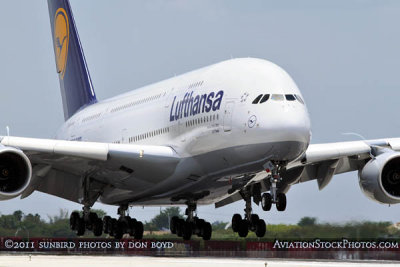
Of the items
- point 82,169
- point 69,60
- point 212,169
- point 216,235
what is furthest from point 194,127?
point 69,60

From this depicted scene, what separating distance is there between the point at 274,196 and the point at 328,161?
6.90 metres

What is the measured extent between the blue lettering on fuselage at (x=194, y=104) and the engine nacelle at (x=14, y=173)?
5119mm

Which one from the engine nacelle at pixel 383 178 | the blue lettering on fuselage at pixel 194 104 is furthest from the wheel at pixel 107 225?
the engine nacelle at pixel 383 178

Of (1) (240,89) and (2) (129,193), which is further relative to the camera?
(2) (129,193)

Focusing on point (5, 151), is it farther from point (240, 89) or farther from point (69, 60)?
point (69, 60)

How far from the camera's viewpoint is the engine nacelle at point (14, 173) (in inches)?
1178

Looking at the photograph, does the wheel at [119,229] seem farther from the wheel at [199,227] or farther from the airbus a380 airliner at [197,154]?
the wheel at [199,227]

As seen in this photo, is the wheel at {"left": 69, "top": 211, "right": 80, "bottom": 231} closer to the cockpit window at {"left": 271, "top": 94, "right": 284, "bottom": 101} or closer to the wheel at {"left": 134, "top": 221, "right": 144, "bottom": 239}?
the wheel at {"left": 134, "top": 221, "right": 144, "bottom": 239}

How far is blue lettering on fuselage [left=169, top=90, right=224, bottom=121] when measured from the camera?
96.8ft

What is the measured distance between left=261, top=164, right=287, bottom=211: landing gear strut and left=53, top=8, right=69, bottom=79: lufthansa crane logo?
2259 cm

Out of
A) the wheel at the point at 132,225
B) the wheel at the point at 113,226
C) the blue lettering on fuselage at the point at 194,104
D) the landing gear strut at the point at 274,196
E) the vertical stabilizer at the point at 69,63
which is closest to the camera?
the landing gear strut at the point at 274,196

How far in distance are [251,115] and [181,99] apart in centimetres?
472

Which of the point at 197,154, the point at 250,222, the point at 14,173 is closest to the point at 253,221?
the point at 250,222

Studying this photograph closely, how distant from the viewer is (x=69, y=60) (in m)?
48.1
